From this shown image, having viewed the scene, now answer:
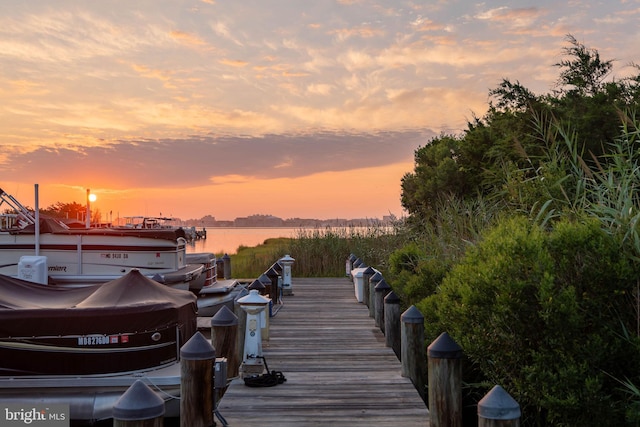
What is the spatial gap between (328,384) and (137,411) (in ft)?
11.2

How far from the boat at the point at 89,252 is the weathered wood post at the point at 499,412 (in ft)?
38.1

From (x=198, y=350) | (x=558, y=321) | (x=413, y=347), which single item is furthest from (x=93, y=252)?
(x=558, y=321)

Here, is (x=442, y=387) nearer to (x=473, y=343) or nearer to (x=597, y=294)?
(x=473, y=343)

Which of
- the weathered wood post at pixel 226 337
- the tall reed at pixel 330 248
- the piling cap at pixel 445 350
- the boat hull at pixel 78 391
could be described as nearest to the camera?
the piling cap at pixel 445 350

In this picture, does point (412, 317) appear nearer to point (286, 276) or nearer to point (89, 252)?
point (286, 276)

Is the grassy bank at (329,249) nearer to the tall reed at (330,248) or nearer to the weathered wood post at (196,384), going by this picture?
the tall reed at (330,248)

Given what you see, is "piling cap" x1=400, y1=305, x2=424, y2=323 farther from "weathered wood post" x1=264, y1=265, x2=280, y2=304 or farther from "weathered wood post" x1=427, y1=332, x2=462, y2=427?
"weathered wood post" x1=264, y1=265, x2=280, y2=304

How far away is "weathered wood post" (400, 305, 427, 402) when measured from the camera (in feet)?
23.3

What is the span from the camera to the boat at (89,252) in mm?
14797

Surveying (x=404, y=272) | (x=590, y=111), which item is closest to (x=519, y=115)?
(x=590, y=111)

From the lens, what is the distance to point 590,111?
58.1ft

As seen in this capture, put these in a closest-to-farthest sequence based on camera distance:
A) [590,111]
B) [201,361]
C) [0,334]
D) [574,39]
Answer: [201,361] < [0,334] < [590,111] < [574,39]

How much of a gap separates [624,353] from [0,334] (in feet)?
25.2

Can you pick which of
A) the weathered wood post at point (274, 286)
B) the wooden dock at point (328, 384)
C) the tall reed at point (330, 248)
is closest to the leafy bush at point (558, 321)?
the wooden dock at point (328, 384)
